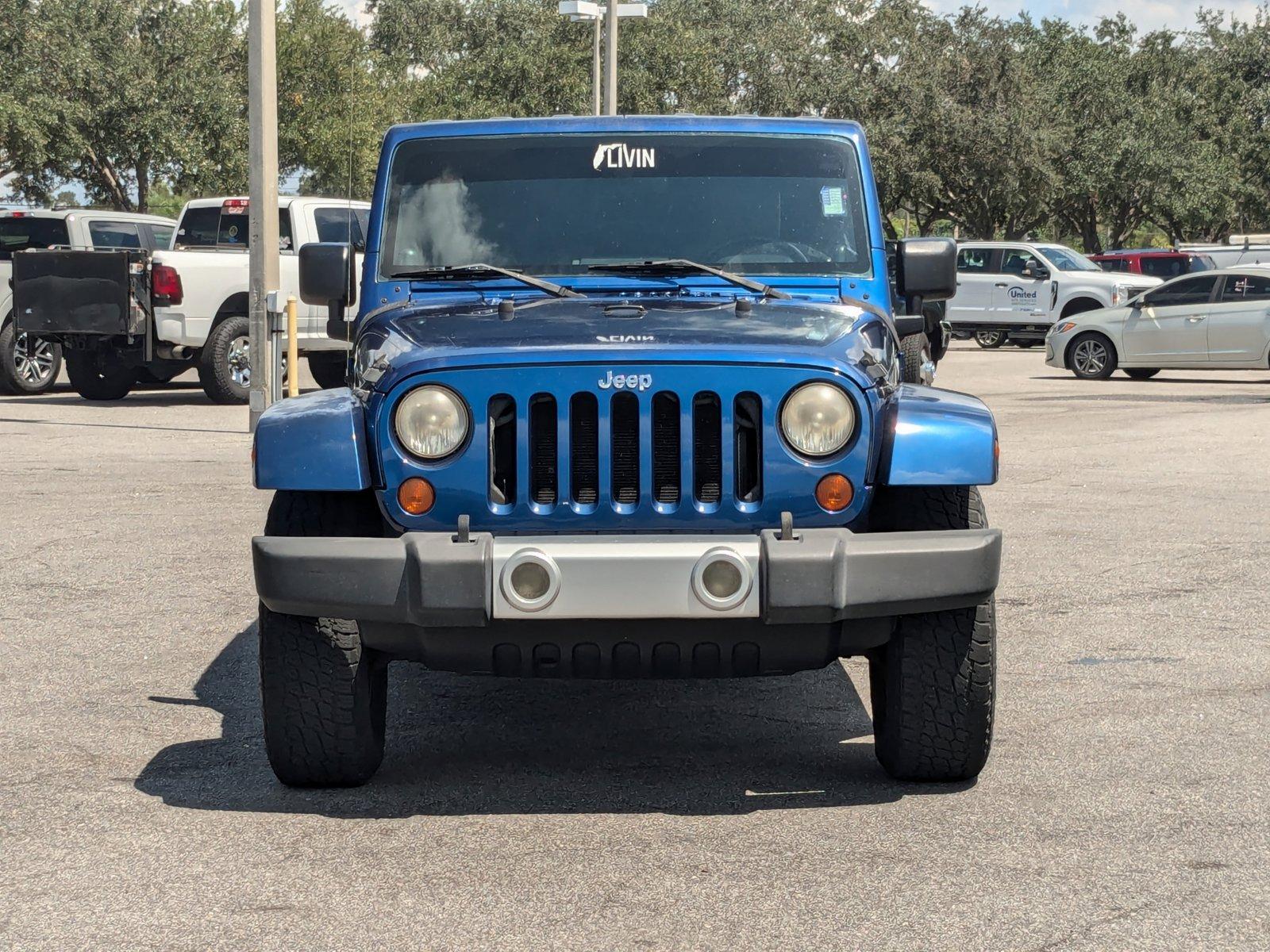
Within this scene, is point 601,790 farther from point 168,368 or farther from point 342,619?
point 168,368

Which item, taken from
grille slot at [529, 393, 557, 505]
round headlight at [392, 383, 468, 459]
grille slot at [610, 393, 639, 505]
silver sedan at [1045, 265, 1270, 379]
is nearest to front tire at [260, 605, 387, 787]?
round headlight at [392, 383, 468, 459]

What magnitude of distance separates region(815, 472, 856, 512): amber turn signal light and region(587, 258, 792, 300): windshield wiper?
3.64ft

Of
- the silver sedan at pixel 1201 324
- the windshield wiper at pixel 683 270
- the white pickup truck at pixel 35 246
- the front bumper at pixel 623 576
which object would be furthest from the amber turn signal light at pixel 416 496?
the silver sedan at pixel 1201 324

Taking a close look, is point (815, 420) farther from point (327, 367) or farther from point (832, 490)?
point (327, 367)

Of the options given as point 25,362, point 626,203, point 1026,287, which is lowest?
point 25,362

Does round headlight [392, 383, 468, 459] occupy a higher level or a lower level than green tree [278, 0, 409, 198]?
lower

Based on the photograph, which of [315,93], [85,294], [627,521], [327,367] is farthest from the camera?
[315,93]

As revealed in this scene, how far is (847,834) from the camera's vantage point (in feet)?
14.6

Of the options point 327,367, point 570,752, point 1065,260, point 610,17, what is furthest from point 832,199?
point 1065,260

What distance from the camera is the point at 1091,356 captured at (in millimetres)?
24109

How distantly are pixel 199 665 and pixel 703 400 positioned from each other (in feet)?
9.43

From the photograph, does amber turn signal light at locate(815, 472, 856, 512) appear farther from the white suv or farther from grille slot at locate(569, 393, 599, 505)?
the white suv

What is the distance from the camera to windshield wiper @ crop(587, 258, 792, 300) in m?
5.41

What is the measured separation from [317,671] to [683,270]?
5.90 feet
